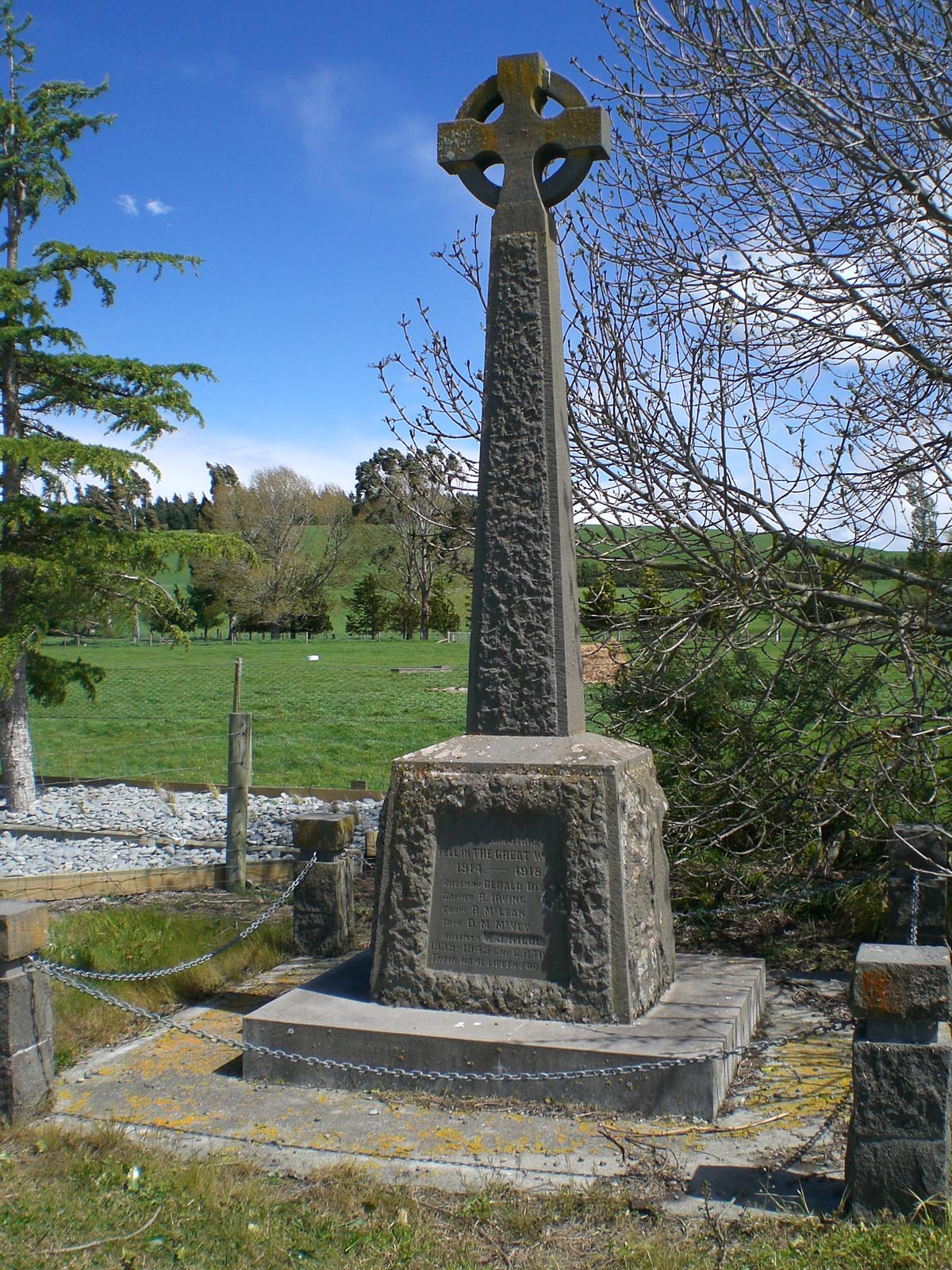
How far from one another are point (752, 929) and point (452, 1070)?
3.28 meters

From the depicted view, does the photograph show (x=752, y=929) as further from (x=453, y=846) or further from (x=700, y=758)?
(x=453, y=846)

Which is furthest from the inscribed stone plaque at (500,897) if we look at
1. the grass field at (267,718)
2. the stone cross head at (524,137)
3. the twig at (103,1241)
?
the grass field at (267,718)

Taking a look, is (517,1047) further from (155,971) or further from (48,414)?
(48,414)

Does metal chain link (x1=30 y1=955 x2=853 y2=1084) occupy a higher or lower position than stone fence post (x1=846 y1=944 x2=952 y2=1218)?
lower

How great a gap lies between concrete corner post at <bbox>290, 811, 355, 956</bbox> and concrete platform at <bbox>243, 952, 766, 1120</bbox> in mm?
1272

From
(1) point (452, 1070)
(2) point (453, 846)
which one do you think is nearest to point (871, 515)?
(2) point (453, 846)

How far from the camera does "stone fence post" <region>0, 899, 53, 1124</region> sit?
4.44m

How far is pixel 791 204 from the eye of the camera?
650cm

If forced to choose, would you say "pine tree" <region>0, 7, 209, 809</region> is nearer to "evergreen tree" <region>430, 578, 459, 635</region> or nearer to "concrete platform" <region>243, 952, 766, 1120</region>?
"concrete platform" <region>243, 952, 766, 1120</region>

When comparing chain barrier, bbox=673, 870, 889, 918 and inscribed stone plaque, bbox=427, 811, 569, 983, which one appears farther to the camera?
chain barrier, bbox=673, 870, 889, 918

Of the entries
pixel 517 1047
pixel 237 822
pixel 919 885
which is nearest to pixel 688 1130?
pixel 517 1047

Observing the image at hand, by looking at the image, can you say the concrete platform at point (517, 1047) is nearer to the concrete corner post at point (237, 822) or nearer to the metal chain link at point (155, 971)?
the metal chain link at point (155, 971)

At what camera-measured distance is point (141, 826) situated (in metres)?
11.0

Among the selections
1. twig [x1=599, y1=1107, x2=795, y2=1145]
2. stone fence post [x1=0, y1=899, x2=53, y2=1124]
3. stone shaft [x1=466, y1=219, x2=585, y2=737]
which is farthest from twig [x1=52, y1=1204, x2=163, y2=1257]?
stone shaft [x1=466, y1=219, x2=585, y2=737]
